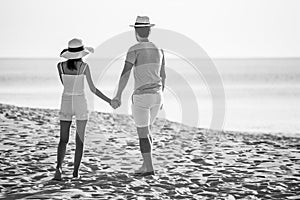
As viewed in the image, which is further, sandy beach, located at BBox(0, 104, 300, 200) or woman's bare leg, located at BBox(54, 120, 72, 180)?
woman's bare leg, located at BBox(54, 120, 72, 180)

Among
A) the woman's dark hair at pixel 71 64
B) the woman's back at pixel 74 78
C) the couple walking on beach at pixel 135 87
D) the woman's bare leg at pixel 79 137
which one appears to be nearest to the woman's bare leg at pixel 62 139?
the couple walking on beach at pixel 135 87

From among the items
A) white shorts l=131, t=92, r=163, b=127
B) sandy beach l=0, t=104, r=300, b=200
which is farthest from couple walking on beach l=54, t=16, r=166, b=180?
sandy beach l=0, t=104, r=300, b=200

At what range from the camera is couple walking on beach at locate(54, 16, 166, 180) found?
7533mm

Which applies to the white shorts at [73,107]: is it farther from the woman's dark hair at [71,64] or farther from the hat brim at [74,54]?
the hat brim at [74,54]

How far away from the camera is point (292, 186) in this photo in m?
7.82

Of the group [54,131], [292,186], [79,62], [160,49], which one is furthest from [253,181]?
[54,131]

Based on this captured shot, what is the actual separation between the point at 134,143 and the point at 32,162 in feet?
8.62

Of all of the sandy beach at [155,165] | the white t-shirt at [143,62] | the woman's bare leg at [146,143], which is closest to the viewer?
the sandy beach at [155,165]

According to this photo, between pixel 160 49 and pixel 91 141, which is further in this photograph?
pixel 91 141

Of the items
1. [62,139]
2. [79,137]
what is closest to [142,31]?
[79,137]

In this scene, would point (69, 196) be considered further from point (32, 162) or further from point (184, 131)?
point (184, 131)

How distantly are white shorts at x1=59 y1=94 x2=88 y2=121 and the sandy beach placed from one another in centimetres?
73

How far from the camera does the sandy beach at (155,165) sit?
24.1 feet

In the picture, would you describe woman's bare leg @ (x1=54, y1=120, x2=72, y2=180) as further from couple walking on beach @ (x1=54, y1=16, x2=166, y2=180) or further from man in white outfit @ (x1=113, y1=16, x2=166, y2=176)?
man in white outfit @ (x1=113, y1=16, x2=166, y2=176)
